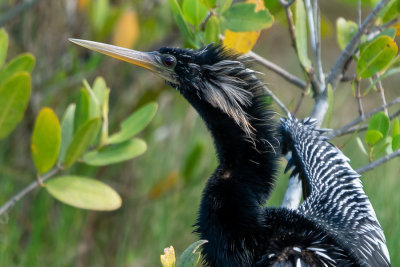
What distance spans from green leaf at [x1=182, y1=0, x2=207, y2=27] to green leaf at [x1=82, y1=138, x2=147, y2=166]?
660mm

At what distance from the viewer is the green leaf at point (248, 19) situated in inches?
109

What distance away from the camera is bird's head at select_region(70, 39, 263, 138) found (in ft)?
8.71

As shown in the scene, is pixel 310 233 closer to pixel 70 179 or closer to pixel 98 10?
pixel 70 179

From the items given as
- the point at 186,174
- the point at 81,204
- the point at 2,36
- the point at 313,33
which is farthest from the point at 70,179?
the point at 186,174

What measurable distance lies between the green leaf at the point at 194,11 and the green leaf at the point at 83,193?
3.00ft

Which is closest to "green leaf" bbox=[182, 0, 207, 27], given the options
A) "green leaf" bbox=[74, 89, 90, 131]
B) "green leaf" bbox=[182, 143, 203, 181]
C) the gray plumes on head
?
the gray plumes on head

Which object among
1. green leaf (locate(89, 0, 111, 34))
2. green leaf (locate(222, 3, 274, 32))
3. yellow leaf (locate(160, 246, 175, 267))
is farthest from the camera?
green leaf (locate(89, 0, 111, 34))

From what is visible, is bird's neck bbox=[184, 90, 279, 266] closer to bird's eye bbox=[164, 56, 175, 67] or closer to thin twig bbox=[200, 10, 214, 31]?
bird's eye bbox=[164, 56, 175, 67]

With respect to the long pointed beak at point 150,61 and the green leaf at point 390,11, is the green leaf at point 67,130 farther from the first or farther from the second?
the green leaf at point 390,11

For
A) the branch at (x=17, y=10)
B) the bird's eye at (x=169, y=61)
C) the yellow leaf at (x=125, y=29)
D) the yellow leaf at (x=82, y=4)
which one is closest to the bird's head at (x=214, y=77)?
the bird's eye at (x=169, y=61)

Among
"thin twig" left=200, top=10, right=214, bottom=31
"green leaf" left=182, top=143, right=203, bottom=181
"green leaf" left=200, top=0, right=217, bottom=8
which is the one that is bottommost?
"green leaf" left=182, top=143, right=203, bottom=181

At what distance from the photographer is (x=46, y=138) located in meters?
2.98

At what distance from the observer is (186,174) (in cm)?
475

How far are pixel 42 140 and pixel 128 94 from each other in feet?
6.63
